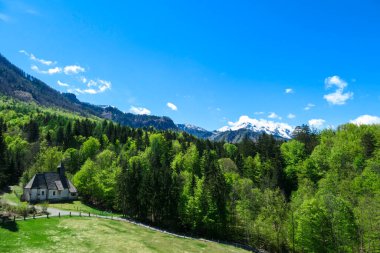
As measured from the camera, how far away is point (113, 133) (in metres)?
153

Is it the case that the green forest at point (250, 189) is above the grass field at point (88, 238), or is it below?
above

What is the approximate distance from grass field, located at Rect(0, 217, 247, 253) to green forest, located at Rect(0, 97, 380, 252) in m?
9.50

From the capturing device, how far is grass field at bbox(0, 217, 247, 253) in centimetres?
4391

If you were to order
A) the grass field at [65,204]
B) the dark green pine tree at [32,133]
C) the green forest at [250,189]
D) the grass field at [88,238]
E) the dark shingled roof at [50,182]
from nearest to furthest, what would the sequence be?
the grass field at [88,238]
the green forest at [250,189]
the grass field at [65,204]
the dark shingled roof at [50,182]
the dark green pine tree at [32,133]

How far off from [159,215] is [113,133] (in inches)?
3386

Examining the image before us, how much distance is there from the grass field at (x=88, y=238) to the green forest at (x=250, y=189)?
9498 mm

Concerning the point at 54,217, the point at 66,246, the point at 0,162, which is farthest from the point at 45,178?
the point at 66,246

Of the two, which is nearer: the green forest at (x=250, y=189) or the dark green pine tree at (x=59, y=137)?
the green forest at (x=250, y=189)

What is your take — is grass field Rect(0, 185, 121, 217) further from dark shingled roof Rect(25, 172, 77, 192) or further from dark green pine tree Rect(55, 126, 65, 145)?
dark green pine tree Rect(55, 126, 65, 145)

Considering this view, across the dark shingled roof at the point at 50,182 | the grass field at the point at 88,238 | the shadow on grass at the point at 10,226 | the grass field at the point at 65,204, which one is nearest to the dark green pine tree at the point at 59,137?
the grass field at the point at 65,204

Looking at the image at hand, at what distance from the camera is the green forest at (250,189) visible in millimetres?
59375

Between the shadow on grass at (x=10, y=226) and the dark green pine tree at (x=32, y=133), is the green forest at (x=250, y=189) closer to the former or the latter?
the dark green pine tree at (x=32, y=133)

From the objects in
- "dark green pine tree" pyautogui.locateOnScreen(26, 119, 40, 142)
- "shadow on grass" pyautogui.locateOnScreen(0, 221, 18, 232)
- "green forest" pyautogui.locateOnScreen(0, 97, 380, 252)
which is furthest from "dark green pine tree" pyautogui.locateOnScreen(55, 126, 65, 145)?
"shadow on grass" pyautogui.locateOnScreen(0, 221, 18, 232)

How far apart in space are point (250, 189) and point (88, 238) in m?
48.2
